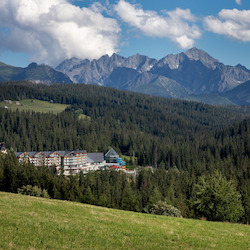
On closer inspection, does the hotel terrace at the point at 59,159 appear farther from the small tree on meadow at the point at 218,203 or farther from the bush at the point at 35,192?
the small tree on meadow at the point at 218,203

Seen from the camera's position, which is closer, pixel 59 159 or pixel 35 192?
pixel 35 192

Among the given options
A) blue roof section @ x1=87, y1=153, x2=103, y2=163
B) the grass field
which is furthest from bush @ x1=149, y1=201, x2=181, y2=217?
blue roof section @ x1=87, y1=153, x2=103, y2=163

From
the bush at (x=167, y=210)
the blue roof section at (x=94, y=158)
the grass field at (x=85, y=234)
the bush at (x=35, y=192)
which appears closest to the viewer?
the grass field at (x=85, y=234)

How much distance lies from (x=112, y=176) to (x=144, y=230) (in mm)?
93234

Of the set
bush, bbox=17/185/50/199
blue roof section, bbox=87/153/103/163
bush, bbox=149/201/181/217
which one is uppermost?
bush, bbox=17/185/50/199

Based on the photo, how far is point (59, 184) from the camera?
8000 cm

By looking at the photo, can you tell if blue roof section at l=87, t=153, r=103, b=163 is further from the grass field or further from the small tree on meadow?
the grass field

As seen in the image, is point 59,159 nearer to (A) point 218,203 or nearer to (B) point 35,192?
(B) point 35,192

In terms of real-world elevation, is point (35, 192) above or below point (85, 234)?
below

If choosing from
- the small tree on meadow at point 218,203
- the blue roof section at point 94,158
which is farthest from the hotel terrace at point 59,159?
the small tree on meadow at point 218,203

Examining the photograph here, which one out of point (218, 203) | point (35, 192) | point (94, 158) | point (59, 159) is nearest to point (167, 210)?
point (218, 203)

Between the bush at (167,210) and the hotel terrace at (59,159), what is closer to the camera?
the bush at (167,210)

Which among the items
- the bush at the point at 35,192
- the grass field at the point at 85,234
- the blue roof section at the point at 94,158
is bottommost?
the blue roof section at the point at 94,158

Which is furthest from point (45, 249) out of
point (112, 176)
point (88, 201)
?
point (112, 176)
